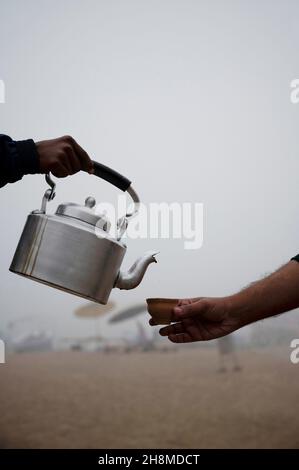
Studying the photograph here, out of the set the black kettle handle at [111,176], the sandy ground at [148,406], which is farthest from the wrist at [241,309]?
the sandy ground at [148,406]

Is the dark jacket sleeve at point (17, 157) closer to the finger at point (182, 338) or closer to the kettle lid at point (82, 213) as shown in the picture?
the kettle lid at point (82, 213)

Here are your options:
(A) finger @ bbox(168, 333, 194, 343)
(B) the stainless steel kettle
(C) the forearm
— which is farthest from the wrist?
(B) the stainless steel kettle

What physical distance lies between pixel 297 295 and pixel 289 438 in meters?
2.65

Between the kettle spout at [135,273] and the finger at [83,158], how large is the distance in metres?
0.23

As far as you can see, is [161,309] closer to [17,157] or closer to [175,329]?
[175,329]

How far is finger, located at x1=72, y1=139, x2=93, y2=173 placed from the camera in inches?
41.4

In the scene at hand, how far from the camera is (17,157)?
1062 mm

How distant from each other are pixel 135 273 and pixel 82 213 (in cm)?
18

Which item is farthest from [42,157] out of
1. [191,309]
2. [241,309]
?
[241,309]

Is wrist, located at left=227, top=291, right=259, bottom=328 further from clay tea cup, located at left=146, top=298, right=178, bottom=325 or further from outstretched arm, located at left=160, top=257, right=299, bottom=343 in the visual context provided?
clay tea cup, located at left=146, top=298, right=178, bottom=325

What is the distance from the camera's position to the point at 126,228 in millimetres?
1122

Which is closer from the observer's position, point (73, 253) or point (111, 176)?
point (73, 253)

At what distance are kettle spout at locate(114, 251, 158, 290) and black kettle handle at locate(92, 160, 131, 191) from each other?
0.17 m
